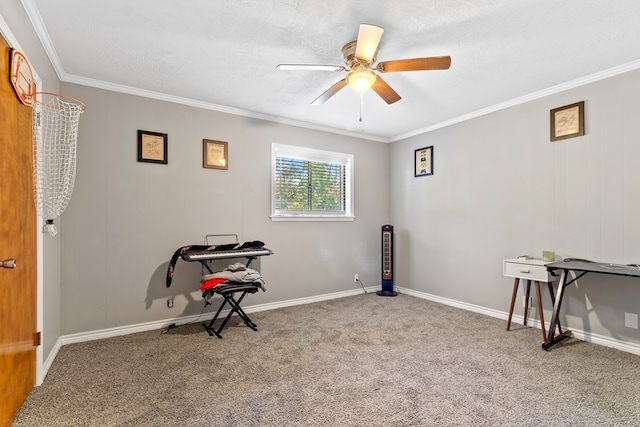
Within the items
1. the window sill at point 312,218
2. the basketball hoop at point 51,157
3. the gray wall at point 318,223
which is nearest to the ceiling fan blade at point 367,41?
the basketball hoop at point 51,157

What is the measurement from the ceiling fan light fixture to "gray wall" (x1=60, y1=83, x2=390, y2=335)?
1832mm

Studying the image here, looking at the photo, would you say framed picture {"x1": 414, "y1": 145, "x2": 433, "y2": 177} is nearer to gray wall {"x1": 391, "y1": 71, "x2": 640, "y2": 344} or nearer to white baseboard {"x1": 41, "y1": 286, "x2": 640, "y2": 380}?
gray wall {"x1": 391, "y1": 71, "x2": 640, "y2": 344}

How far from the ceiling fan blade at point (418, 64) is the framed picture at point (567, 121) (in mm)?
1812

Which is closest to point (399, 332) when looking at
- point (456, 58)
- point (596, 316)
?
point (596, 316)

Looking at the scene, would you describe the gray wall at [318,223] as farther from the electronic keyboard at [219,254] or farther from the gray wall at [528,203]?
the electronic keyboard at [219,254]

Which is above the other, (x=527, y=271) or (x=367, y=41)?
(x=367, y=41)

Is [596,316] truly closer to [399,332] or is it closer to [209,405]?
[399,332]

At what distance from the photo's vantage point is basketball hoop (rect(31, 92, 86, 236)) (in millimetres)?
2064

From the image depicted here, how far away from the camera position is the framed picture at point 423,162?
14.9 feet

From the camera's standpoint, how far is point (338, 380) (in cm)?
227

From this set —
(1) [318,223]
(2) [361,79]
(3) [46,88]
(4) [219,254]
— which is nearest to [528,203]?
(2) [361,79]

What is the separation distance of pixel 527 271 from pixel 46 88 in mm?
4360

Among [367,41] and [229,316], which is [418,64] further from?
[229,316]

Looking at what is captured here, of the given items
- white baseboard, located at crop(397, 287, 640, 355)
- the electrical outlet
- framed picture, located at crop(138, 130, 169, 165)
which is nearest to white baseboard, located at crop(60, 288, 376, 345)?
white baseboard, located at crop(397, 287, 640, 355)
